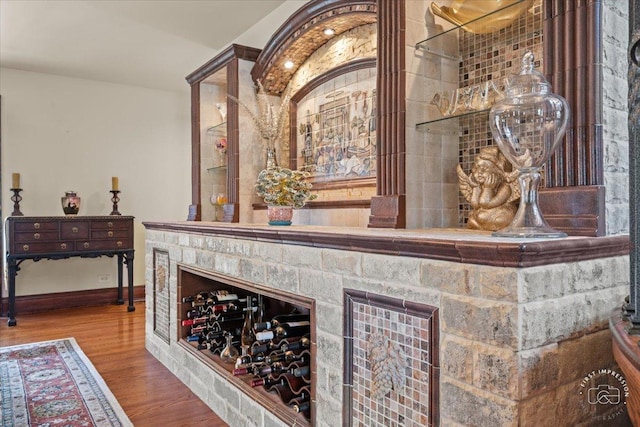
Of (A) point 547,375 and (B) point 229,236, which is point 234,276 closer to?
(B) point 229,236

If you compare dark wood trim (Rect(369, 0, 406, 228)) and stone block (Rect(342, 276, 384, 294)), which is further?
dark wood trim (Rect(369, 0, 406, 228))

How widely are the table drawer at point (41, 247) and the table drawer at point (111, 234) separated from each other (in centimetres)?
24

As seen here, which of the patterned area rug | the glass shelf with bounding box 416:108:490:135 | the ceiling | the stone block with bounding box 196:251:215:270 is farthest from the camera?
the ceiling

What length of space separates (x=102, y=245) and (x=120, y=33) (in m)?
2.21

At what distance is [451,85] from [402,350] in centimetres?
121

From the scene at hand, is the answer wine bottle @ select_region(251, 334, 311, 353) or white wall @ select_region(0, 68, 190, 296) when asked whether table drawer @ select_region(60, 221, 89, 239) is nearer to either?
white wall @ select_region(0, 68, 190, 296)

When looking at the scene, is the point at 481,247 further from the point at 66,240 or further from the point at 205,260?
the point at 66,240

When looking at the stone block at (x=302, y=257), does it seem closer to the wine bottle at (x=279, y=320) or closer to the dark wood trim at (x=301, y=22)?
the wine bottle at (x=279, y=320)

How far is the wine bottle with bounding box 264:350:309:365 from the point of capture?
6.61 feet

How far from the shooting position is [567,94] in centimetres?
139

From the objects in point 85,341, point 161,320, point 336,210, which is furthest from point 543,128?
point 85,341

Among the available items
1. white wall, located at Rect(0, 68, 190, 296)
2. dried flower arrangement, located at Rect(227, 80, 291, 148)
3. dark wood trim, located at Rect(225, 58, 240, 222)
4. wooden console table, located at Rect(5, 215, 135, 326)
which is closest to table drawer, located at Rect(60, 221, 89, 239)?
wooden console table, located at Rect(5, 215, 135, 326)

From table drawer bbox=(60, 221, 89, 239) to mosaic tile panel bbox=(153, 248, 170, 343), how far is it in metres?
→ 1.86

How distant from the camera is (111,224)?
4.99 m
